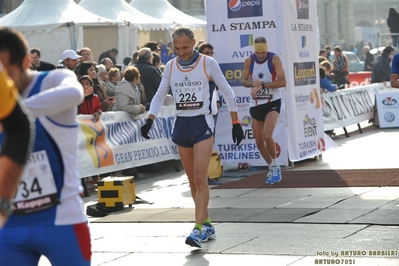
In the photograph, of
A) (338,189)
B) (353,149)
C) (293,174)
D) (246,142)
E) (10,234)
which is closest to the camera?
(10,234)

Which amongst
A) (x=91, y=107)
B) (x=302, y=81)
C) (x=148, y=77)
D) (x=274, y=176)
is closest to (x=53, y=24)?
(x=148, y=77)

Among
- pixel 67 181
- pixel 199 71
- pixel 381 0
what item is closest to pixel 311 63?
pixel 199 71

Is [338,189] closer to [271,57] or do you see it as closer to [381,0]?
[271,57]

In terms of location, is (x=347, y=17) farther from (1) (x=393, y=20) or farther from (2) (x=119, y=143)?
(2) (x=119, y=143)

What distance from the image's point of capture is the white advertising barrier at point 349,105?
18.5m

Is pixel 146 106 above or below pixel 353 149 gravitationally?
above

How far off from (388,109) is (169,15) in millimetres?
9547

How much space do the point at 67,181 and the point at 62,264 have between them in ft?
1.24

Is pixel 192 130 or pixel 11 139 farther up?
pixel 11 139

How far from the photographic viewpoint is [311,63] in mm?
14273

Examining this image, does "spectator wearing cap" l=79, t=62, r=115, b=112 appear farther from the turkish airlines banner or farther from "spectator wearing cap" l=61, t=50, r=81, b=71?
the turkish airlines banner

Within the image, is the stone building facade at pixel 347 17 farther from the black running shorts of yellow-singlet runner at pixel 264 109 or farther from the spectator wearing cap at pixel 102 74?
the black running shorts of yellow-singlet runner at pixel 264 109

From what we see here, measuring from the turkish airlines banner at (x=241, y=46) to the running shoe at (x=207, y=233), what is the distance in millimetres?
5508

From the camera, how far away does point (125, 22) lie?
23734mm
